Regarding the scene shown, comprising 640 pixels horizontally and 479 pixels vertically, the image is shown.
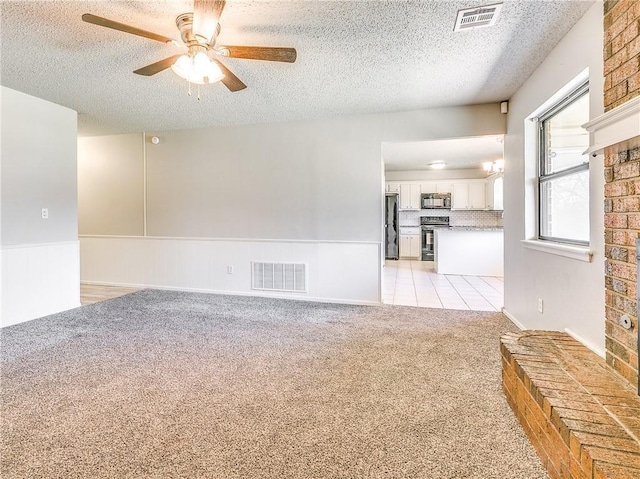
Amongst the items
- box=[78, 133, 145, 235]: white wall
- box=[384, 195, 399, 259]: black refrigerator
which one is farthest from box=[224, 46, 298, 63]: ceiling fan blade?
box=[384, 195, 399, 259]: black refrigerator

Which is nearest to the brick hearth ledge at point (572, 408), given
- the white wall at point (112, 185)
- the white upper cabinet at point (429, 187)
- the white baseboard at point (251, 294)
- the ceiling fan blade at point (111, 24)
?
the white baseboard at point (251, 294)

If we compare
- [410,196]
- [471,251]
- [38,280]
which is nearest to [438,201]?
[410,196]

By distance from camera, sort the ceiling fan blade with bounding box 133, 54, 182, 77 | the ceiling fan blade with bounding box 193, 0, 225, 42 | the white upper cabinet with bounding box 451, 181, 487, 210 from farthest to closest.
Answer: the white upper cabinet with bounding box 451, 181, 487, 210
the ceiling fan blade with bounding box 133, 54, 182, 77
the ceiling fan blade with bounding box 193, 0, 225, 42

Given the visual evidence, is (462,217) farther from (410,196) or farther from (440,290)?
(440,290)

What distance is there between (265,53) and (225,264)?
128 inches

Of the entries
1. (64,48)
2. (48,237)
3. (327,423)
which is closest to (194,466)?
(327,423)

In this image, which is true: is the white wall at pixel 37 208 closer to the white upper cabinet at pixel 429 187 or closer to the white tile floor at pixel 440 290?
the white tile floor at pixel 440 290

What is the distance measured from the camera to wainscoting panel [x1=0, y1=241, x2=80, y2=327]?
10.8 ft

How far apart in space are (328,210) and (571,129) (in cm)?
260

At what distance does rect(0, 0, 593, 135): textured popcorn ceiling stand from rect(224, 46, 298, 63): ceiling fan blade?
222 millimetres

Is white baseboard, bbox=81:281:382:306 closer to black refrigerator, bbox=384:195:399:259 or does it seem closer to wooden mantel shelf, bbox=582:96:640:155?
wooden mantel shelf, bbox=582:96:640:155

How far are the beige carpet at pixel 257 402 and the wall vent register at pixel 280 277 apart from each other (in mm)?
1151

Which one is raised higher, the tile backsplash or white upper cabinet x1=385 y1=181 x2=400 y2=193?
white upper cabinet x1=385 y1=181 x2=400 y2=193

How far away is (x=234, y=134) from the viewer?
4.59 m
